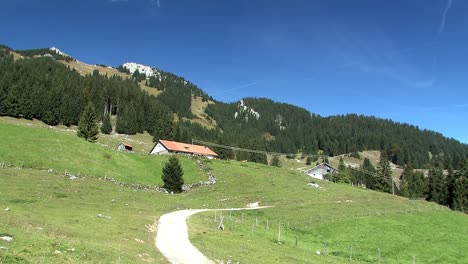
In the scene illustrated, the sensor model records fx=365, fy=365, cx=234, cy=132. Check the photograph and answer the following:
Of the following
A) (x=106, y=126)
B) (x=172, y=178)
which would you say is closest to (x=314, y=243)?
(x=172, y=178)

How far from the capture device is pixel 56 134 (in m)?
90.7

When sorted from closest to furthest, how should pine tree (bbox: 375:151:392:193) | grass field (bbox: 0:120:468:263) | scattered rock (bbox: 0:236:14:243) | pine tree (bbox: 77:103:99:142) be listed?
scattered rock (bbox: 0:236:14:243)
grass field (bbox: 0:120:468:263)
pine tree (bbox: 77:103:99:142)
pine tree (bbox: 375:151:392:193)

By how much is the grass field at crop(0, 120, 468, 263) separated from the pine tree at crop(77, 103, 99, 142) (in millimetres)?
25216

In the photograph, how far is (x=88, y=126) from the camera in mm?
120812

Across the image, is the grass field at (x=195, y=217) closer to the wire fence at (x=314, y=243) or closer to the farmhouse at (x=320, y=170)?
the wire fence at (x=314, y=243)

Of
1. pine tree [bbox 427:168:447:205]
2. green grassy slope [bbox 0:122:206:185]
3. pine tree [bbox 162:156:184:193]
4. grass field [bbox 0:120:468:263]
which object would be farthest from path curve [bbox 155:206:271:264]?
pine tree [bbox 427:168:447:205]

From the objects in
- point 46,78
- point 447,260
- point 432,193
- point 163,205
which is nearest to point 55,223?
point 163,205

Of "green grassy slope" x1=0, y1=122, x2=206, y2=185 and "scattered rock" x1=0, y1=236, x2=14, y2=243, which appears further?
"green grassy slope" x1=0, y1=122, x2=206, y2=185

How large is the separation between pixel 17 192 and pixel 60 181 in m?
16.4

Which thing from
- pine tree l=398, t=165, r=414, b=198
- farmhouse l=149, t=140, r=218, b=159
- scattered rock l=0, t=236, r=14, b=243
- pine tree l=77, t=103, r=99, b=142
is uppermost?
pine tree l=77, t=103, r=99, b=142

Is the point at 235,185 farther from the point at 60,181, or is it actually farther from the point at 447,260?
the point at 447,260

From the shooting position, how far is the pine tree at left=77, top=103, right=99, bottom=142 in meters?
117

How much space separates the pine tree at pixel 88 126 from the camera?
117m

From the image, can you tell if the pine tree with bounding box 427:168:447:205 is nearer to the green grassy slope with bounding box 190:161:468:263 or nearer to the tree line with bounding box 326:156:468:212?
the tree line with bounding box 326:156:468:212
